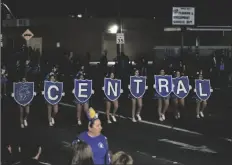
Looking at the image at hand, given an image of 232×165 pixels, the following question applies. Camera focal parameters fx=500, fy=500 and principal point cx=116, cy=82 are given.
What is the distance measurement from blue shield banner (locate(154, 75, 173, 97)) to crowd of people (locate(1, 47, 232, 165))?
162 mm

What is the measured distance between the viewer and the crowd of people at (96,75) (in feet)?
20.4

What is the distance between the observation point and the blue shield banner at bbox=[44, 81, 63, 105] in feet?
43.8

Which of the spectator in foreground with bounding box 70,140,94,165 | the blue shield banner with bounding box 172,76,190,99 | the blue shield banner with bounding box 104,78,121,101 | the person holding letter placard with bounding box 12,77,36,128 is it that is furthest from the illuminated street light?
the spectator in foreground with bounding box 70,140,94,165

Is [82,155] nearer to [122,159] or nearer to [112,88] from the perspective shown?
[122,159]

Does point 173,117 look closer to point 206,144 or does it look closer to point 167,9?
point 206,144

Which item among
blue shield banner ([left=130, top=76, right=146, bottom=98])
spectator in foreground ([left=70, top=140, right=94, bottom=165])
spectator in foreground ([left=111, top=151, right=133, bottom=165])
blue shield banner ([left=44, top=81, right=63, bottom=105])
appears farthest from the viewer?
blue shield banner ([left=130, top=76, right=146, bottom=98])

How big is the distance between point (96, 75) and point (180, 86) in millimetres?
9192

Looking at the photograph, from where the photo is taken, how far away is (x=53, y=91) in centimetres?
1343

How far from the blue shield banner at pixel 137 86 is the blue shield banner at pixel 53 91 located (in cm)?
213

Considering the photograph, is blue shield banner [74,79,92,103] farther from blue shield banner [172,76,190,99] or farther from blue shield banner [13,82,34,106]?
blue shield banner [172,76,190,99]

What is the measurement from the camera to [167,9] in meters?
35.9

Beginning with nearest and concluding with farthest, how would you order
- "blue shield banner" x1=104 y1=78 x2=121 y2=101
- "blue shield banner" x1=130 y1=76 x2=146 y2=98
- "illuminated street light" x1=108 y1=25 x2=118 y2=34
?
"blue shield banner" x1=104 y1=78 x2=121 y2=101 → "blue shield banner" x1=130 y1=76 x2=146 y2=98 → "illuminated street light" x1=108 y1=25 x2=118 y2=34

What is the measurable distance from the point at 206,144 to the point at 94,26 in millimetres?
26359

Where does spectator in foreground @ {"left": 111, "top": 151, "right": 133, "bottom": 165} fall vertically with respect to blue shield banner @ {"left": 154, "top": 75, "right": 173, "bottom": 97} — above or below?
below
